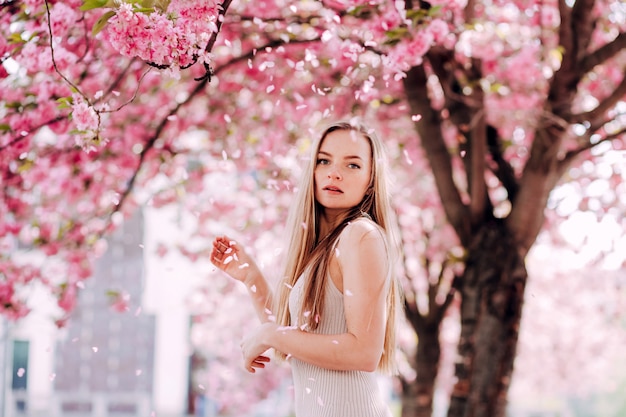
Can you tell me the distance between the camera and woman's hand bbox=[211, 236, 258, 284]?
9.30 feet

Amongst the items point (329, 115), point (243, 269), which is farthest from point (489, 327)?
point (243, 269)

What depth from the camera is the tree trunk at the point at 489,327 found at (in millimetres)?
4711

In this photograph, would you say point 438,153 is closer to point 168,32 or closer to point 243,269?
point 243,269

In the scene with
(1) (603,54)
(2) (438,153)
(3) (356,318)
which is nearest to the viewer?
(3) (356,318)

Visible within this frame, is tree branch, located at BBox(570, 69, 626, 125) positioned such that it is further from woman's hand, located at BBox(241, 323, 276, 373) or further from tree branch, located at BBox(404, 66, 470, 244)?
woman's hand, located at BBox(241, 323, 276, 373)

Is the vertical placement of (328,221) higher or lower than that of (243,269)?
higher

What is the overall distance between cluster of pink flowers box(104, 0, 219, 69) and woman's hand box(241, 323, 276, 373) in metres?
0.79

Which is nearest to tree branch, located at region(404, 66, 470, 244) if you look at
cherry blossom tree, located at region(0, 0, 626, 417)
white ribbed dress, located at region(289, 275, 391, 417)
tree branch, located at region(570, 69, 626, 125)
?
cherry blossom tree, located at region(0, 0, 626, 417)

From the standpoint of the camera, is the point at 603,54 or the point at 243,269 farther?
the point at 603,54

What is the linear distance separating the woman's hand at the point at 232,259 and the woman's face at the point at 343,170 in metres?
0.36

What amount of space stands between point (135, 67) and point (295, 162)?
73.2 inches

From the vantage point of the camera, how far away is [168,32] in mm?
2432

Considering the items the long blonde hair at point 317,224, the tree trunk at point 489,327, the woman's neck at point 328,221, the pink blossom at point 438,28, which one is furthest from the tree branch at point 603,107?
the woman's neck at point 328,221

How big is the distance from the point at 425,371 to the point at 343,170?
412 centimetres
